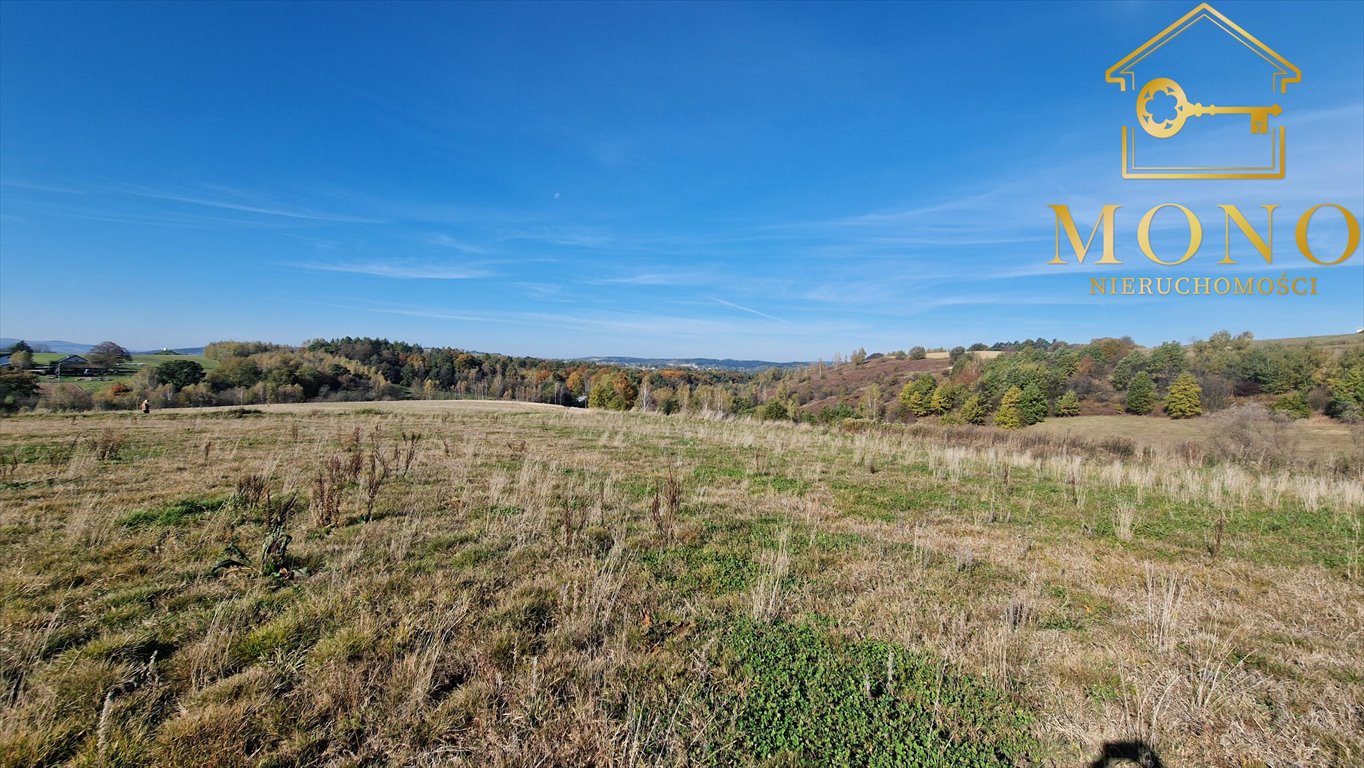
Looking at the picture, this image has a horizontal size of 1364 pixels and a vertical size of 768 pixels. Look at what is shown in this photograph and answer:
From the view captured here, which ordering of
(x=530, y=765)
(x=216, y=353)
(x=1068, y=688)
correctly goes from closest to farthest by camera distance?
(x=530, y=765), (x=1068, y=688), (x=216, y=353)

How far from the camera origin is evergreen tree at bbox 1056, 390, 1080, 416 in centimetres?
4647

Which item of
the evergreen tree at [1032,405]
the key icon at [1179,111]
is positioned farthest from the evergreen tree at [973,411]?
the key icon at [1179,111]

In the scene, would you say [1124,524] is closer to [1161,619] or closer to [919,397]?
[1161,619]

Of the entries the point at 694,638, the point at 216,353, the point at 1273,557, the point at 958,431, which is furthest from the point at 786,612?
the point at 216,353

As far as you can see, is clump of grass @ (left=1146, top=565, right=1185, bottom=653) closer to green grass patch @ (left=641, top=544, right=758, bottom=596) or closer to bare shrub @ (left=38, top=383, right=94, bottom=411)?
green grass patch @ (left=641, top=544, right=758, bottom=596)

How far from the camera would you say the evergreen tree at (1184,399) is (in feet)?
133

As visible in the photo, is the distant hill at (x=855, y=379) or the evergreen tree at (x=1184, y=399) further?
the distant hill at (x=855, y=379)

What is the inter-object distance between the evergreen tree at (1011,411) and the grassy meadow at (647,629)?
44.4 m

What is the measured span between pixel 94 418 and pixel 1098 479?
34.9 m

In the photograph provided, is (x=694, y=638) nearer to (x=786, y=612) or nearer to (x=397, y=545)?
(x=786, y=612)

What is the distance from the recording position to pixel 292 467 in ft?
30.3

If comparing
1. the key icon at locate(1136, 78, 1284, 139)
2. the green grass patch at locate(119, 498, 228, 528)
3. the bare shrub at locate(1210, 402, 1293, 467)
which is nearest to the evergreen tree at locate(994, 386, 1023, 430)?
the bare shrub at locate(1210, 402, 1293, 467)

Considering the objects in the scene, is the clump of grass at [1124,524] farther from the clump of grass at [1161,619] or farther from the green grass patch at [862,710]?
the green grass patch at [862,710]

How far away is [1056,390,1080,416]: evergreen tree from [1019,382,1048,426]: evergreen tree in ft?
4.32
